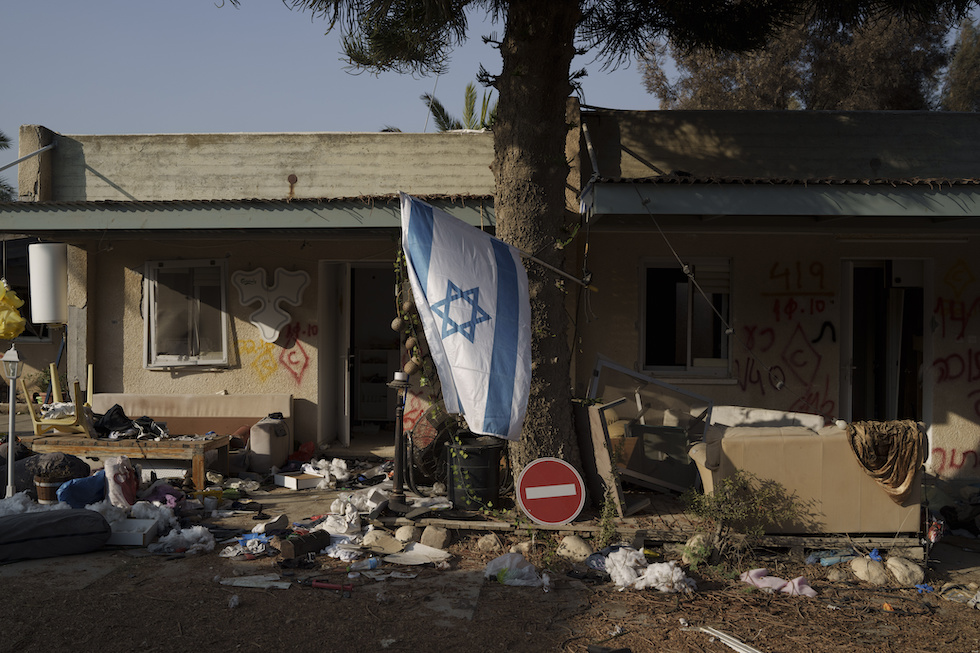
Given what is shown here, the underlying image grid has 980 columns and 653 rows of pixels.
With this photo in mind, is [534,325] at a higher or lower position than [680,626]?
higher

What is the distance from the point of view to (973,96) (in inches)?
914

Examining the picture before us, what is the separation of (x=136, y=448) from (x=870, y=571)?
277 inches

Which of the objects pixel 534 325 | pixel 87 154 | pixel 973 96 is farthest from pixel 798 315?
pixel 973 96

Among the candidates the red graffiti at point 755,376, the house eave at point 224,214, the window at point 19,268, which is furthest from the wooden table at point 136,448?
the window at point 19,268

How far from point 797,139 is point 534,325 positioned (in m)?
5.16

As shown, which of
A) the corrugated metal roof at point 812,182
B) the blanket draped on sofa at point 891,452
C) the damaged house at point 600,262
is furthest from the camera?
the damaged house at point 600,262

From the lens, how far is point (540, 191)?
654 cm

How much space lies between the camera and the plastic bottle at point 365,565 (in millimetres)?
5590

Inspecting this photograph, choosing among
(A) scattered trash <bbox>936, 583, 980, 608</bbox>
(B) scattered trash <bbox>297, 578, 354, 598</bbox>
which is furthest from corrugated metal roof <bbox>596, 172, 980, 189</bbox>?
(B) scattered trash <bbox>297, 578, 354, 598</bbox>

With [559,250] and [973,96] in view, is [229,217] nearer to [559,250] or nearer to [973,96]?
[559,250]

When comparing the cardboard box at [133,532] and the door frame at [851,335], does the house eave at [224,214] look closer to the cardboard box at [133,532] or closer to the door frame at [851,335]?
the cardboard box at [133,532]

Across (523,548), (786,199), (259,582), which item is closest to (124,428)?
(259,582)

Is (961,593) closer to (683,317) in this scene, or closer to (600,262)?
(683,317)

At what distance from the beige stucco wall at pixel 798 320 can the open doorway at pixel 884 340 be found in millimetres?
202
